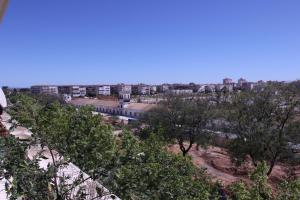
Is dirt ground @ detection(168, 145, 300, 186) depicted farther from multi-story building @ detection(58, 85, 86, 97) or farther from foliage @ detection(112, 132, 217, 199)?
multi-story building @ detection(58, 85, 86, 97)

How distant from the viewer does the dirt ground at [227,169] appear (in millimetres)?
21500

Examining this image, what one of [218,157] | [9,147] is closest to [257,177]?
[9,147]

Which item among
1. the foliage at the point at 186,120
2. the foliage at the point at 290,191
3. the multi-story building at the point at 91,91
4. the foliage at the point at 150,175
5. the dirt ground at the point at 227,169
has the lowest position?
the multi-story building at the point at 91,91

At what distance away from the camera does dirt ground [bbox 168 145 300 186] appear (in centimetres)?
2150

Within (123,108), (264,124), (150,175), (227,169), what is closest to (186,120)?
(227,169)

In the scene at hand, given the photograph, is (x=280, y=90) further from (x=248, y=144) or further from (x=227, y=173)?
(x=227, y=173)

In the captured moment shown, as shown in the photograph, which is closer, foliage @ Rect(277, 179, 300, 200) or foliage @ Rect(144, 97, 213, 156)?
foliage @ Rect(277, 179, 300, 200)

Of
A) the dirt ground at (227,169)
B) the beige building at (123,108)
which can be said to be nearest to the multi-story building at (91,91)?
the beige building at (123,108)

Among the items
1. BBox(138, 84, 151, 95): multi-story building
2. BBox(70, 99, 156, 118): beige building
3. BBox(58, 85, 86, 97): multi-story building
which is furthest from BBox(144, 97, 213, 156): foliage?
BBox(138, 84, 151, 95): multi-story building

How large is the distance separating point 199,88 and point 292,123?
455 feet

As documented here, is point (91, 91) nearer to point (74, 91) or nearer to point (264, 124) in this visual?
point (74, 91)

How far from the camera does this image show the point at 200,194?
748 centimetres

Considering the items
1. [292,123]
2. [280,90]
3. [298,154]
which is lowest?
[298,154]

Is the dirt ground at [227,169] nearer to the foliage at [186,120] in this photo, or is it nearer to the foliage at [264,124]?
the foliage at [264,124]
